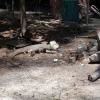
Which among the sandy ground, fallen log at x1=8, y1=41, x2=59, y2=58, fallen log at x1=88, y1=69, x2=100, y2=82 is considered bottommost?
fallen log at x1=8, y1=41, x2=59, y2=58

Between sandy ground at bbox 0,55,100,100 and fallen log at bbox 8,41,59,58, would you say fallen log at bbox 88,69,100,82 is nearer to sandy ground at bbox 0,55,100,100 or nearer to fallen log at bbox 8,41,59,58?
sandy ground at bbox 0,55,100,100

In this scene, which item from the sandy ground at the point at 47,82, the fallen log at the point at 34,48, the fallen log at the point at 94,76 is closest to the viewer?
the sandy ground at the point at 47,82

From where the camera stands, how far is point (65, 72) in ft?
27.9

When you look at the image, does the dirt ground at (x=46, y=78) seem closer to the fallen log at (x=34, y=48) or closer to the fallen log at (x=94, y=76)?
the fallen log at (x=94, y=76)

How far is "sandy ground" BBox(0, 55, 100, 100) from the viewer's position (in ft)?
23.5

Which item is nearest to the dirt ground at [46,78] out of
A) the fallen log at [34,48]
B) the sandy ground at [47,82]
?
the sandy ground at [47,82]

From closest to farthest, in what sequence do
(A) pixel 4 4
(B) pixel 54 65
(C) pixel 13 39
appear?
(B) pixel 54 65 → (C) pixel 13 39 → (A) pixel 4 4

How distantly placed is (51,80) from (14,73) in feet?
3.18

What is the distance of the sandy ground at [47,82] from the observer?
715 centimetres

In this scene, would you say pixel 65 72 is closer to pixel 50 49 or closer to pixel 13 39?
pixel 50 49

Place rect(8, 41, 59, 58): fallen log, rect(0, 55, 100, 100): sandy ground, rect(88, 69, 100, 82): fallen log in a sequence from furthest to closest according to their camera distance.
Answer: rect(8, 41, 59, 58): fallen log → rect(88, 69, 100, 82): fallen log → rect(0, 55, 100, 100): sandy ground

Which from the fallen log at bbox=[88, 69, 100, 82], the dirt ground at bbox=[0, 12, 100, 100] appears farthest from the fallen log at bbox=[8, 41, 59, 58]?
the fallen log at bbox=[88, 69, 100, 82]

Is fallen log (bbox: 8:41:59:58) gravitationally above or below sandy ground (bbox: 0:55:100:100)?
below

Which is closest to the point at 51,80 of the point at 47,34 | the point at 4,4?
the point at 47,34
